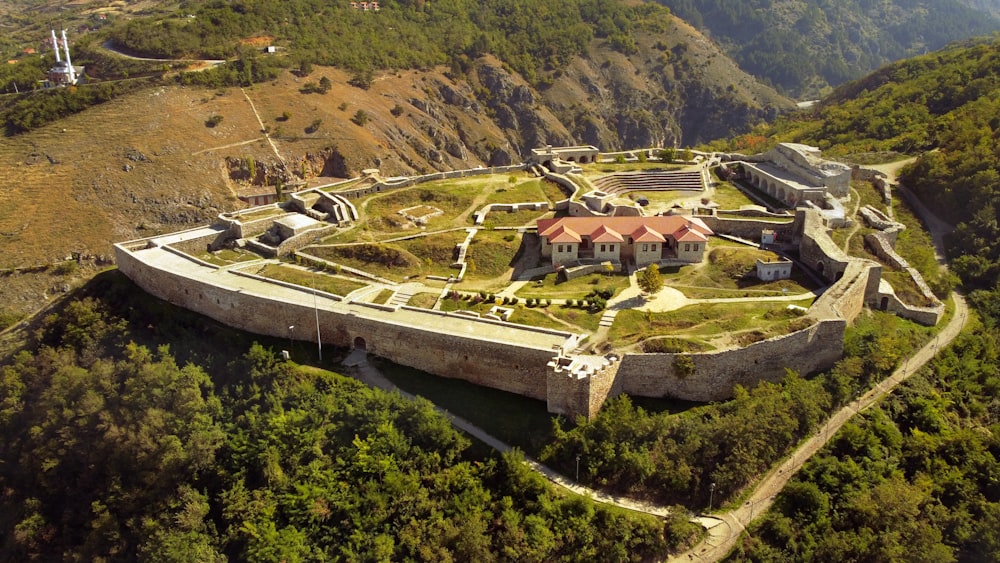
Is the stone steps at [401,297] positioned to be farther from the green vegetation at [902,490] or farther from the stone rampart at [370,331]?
the green vegetation at [902,490]

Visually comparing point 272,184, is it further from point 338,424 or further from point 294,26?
point 338,424

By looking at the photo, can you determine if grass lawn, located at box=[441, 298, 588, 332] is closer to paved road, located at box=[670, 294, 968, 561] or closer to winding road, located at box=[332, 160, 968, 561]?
winding road, located at box=[332, 160, 968, 561]

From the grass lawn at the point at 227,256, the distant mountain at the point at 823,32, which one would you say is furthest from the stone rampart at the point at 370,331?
the distant mountain at the point at 823,32

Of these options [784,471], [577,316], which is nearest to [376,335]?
[577,316]

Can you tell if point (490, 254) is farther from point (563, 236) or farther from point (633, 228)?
point (633, 228)

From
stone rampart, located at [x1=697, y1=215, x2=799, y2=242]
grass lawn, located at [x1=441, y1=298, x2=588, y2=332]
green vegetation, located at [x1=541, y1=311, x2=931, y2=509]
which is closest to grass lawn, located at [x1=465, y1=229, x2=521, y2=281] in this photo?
grass lawn, located at [x1=441, y1=298, x2=588, y2=332]

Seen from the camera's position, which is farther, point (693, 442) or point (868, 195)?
point (868, 195)
